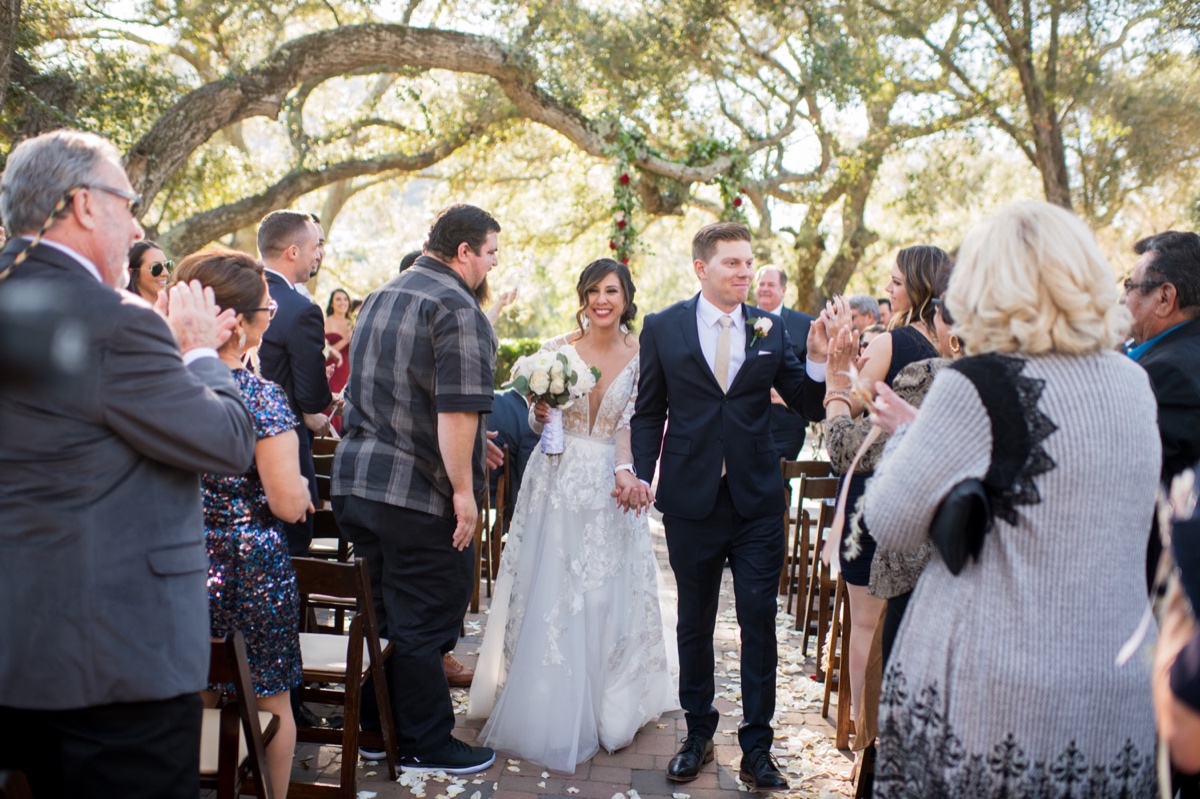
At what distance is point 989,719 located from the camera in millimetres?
2086

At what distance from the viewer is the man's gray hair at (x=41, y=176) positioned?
210 centimetres

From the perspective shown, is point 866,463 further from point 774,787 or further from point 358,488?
point 358,488

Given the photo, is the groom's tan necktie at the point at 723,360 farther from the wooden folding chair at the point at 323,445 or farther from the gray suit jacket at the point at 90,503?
the wooden folding chair at the point at 323,445

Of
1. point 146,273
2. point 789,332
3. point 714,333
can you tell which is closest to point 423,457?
point 714,333

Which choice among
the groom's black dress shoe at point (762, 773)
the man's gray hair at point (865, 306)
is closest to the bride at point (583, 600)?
the groom's black dress shoe at point (762, 773)

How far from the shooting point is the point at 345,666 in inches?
148

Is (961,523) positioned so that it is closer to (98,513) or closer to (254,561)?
(98,513)

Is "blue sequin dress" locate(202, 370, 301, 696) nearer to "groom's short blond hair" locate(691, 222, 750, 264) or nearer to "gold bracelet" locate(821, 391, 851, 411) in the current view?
"gold bracelet" locate(821, 391, 851, 411)

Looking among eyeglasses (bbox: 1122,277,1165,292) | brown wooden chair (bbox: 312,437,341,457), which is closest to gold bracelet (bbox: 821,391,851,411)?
eyeglasses (bbox: 1122,277,1165,292)

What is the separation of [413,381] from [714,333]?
132cm

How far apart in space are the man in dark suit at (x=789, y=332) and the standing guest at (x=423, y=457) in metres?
3.91

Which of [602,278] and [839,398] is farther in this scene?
[602,278]

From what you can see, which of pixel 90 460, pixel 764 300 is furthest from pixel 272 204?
pixel 90 460

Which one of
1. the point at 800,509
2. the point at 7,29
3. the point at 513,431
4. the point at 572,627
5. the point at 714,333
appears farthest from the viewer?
the point at 513,431
